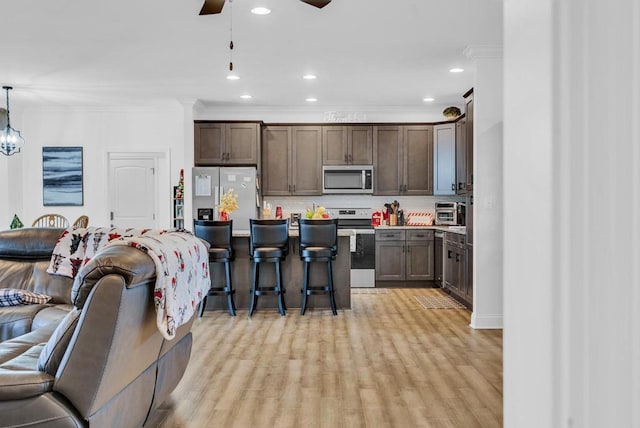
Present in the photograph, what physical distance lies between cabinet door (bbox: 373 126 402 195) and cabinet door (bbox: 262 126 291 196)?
1311 mm

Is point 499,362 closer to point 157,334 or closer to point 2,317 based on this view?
point 157,334

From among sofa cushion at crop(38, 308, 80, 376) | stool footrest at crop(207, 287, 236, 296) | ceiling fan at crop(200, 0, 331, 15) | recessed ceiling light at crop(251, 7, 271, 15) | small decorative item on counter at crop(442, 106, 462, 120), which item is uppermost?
recessed ceiling light at crop(251, 7, 271, 15)

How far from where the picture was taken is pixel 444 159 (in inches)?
293

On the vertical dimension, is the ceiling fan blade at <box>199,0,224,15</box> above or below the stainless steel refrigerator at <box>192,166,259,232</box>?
above

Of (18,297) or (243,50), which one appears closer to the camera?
(18,297)

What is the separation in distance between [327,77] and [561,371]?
19.3 feet

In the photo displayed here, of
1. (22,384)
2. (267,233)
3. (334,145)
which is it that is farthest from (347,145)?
(22,384)

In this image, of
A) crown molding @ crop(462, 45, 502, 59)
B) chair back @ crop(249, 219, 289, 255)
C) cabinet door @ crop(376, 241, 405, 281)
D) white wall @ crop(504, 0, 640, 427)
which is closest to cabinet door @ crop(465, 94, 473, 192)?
crown molding @ crop(462, 45, 502, 59)

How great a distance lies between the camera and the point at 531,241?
1.73ft

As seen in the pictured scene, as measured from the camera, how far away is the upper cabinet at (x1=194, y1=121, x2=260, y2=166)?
24.5 feet

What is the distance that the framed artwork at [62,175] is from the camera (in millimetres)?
7867

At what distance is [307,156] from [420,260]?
7.35 ft

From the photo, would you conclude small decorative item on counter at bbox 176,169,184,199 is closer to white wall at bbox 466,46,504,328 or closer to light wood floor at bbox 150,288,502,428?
light wood floor at bbox 150,288,502,428

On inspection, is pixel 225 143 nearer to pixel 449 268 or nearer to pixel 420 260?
pixel 420 260
